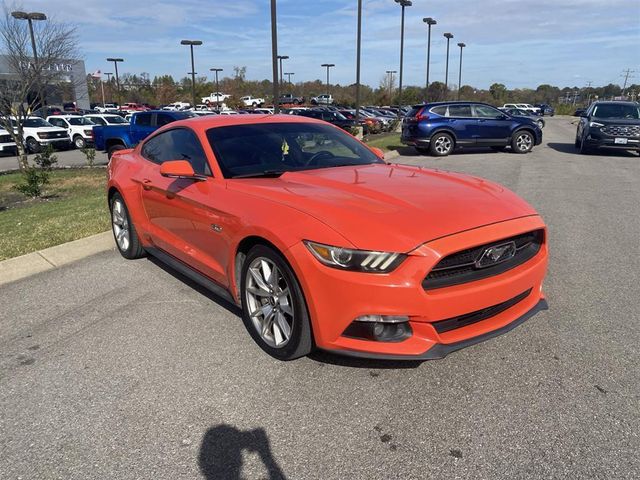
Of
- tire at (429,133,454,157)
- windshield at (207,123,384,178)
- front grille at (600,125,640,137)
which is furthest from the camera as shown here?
tire at (429,133,454,157)

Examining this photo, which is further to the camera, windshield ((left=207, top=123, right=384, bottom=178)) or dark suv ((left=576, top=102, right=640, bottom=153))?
dark suv ((left=576, top=102, right=640, bottom=153))

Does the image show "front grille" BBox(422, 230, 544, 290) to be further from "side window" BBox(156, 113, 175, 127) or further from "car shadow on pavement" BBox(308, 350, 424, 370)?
"side window" BBox(156, 113, 175, 127)

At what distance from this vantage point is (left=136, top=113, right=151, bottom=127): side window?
1692 cm

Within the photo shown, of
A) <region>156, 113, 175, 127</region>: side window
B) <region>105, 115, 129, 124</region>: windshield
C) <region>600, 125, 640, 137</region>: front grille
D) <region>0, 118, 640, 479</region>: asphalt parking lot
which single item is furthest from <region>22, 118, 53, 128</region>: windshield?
<region>600, 125, 640, 137</region>: front grille

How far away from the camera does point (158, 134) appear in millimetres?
5082

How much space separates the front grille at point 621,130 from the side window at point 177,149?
14789 mm

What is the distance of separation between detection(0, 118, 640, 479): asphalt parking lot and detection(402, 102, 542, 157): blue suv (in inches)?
506

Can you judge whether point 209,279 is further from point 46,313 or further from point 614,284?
point 614,284

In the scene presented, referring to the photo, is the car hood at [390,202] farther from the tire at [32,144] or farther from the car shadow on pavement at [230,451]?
the tire at [32,144]

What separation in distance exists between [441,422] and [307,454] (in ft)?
2.40

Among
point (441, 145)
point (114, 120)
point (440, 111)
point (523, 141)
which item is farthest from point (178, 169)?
point (114, 120)

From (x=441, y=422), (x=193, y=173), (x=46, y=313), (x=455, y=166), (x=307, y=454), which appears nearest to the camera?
(x=307, y=454)

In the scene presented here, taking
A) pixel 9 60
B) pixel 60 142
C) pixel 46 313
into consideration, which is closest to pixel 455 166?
pixel 46 313

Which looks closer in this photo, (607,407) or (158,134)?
(607,407)
